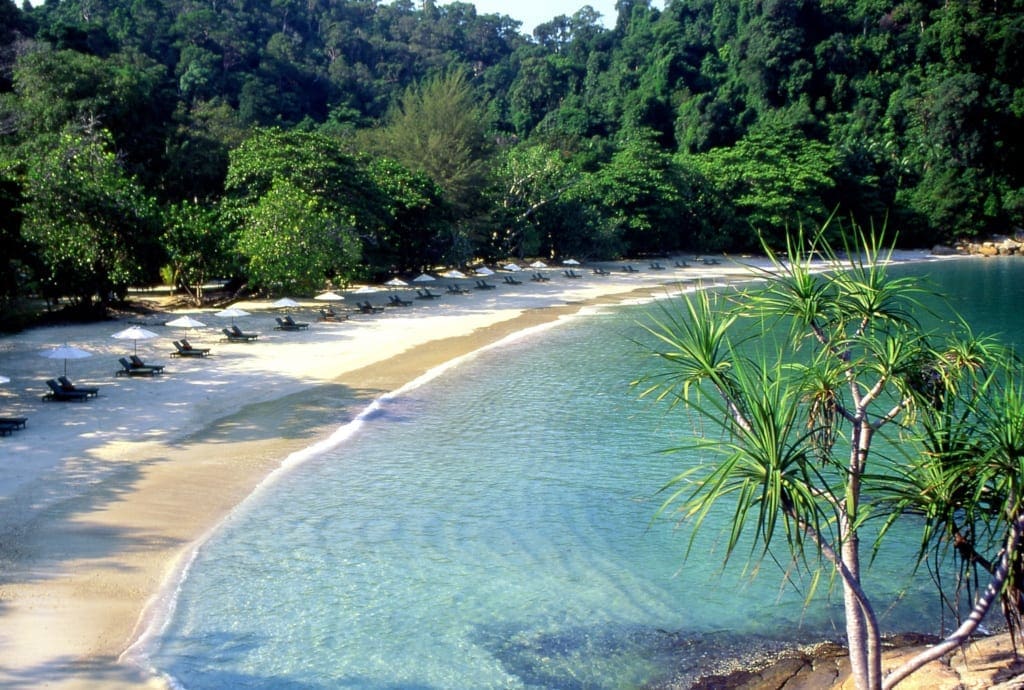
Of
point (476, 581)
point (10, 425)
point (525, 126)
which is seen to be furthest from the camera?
point (525, 126)

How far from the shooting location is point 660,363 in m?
26.0

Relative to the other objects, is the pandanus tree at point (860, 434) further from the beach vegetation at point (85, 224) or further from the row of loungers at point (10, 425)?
the beach vegetation at point (85, 224)

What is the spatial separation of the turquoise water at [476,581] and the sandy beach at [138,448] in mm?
639

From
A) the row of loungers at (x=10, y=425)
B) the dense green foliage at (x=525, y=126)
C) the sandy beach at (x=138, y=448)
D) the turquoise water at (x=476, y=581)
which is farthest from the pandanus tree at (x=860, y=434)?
the dense green foliage at (x=525, y=126)

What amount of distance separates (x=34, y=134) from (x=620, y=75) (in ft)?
196

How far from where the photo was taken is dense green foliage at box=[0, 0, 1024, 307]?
31.8 metres

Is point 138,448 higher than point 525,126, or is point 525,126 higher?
point 525,126

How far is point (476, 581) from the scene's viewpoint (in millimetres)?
11336

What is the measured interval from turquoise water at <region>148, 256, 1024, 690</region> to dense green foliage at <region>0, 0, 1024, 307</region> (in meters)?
10.8

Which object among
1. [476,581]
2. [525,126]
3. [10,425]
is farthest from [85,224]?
[525,126]

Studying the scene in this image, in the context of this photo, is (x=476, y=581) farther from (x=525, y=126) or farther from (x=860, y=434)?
(x=525, y=126)

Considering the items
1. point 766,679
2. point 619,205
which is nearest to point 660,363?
point 766,679

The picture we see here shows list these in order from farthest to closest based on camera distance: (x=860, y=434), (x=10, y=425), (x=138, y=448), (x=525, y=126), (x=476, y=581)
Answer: (x=525, y=126) → (x=10, y=425) → (x=138, y=448) → (x=476, y=581) → (x=860, y=434)

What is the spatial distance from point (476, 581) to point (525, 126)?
75872mm
